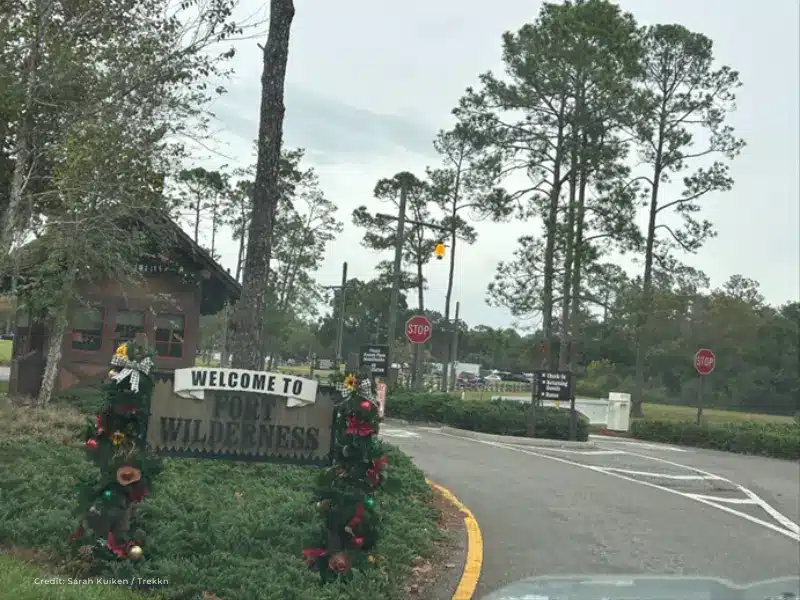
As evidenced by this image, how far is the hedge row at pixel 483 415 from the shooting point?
69.4 ft

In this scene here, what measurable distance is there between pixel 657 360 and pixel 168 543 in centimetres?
4974

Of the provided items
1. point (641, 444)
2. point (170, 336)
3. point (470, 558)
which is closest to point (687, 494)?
point (470, 558)

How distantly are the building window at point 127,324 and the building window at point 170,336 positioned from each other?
61cm

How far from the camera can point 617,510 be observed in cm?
1046

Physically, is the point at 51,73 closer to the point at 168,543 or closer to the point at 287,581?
the point at 168,543

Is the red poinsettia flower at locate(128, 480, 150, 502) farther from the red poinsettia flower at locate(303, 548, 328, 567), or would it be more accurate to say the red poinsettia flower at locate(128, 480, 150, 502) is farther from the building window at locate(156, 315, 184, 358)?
the building window at locate(156, 315, 184, 358)

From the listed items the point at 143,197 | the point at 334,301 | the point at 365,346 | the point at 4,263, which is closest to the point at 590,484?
the point at 143,197

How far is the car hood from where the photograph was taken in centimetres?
301

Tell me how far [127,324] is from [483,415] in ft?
30.6

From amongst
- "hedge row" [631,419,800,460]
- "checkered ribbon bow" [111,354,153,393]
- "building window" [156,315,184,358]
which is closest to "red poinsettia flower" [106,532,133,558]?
"checkered ribbon bow" [111,354,153,393]

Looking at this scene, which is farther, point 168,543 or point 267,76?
point 267,76

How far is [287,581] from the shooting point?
18.2 feet

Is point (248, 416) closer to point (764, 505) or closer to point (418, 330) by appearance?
point (764, 505)

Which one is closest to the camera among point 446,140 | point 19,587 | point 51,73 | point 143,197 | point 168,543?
point 19,587
